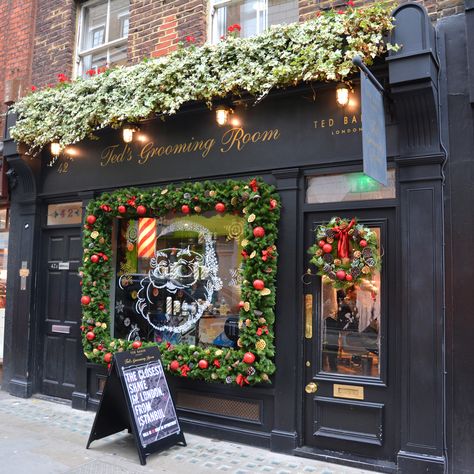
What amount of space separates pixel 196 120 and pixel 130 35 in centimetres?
215

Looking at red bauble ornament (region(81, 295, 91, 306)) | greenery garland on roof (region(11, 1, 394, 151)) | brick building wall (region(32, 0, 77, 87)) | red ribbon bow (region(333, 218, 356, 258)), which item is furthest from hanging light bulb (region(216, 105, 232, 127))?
brick building wall (region(32, 0, 77, 87))

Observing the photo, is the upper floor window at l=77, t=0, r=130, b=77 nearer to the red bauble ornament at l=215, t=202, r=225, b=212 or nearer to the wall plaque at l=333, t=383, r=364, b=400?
the red bauble ornament at l=215, t=202, r=225, b=212

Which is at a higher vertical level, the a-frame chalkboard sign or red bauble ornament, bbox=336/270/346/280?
red bauble ornament, bbox=336/270/346/280

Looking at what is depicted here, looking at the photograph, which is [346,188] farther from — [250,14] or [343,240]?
[250,14]

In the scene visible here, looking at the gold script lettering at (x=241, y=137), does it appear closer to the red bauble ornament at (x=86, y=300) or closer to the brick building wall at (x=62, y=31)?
the brick building wall at (x=62, y=31)

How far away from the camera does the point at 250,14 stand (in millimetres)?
6562

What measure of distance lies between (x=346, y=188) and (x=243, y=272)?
146cm

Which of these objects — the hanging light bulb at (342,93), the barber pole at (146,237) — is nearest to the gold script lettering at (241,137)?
the hanging light bulb at (342,93)

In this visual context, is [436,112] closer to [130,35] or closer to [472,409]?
[472,409]

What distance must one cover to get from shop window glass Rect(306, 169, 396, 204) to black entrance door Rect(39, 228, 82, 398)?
12.5ft

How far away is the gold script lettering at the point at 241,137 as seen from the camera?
563 cm

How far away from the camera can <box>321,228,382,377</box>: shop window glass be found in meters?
4.99

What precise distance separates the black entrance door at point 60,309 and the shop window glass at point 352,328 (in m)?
3.76

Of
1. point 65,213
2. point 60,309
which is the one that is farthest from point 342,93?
point 60,309
